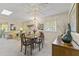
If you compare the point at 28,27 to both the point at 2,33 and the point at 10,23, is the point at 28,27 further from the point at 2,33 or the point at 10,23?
the point at 2,33

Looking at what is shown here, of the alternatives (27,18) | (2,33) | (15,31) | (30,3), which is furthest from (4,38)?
(30,3)

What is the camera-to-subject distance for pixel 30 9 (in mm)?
1806

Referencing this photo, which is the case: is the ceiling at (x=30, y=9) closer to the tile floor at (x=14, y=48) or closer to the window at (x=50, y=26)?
the window at (x=50, y=26)

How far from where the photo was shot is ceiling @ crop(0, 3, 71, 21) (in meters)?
1.79

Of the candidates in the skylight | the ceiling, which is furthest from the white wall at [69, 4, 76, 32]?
the skylight

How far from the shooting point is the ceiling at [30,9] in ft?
5.87

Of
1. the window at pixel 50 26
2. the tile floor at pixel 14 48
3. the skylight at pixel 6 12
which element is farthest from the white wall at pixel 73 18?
the skylight at pixel 6 12

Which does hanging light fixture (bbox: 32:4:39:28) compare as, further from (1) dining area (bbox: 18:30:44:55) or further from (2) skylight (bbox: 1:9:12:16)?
(2) skylight (bbox: 1:9:12:16)

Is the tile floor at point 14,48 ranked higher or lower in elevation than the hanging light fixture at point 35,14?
lower

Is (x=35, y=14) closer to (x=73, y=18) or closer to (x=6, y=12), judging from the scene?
(x=6, y=12)

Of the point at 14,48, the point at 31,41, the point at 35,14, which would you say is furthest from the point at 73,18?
the point at 14,48

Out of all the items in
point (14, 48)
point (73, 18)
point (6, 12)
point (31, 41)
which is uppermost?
point (6, 12)

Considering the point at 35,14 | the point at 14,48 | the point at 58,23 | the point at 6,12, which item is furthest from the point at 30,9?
the point at 14,48

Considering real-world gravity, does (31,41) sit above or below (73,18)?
below
